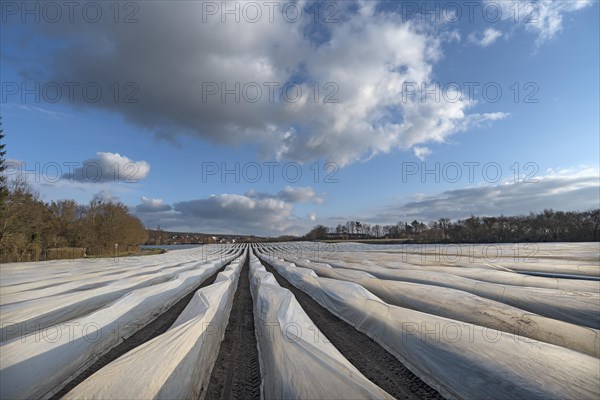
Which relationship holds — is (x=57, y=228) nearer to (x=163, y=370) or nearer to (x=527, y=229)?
(x=163, y=370)

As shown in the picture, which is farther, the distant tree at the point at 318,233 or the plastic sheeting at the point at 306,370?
the distant tree at the point at 318,233

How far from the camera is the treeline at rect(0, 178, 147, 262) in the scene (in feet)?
90.2

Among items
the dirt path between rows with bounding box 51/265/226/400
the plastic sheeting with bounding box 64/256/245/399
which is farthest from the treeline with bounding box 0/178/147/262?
the plastic sheeting with bounding box 64/256/245/399

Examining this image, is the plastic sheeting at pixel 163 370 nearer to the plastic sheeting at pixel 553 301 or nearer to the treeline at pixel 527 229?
the plastic sheeting at pixel 553 301

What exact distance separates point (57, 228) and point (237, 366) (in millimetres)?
46609

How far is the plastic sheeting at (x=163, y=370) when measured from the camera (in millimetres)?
2787

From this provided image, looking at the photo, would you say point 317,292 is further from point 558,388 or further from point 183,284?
point 558,388

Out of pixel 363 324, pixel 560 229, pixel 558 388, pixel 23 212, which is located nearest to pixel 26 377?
pixel 363 324

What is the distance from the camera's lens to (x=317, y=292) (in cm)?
896

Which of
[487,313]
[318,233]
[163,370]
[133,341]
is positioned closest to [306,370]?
[163,370]

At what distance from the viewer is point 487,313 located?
17.5 feet

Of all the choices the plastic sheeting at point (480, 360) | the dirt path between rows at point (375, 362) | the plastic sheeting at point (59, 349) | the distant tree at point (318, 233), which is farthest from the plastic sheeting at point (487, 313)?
the distant tree at point (318, 233)

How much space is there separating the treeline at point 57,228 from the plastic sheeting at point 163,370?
105 ft

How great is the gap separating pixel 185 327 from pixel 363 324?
323 centimetres
